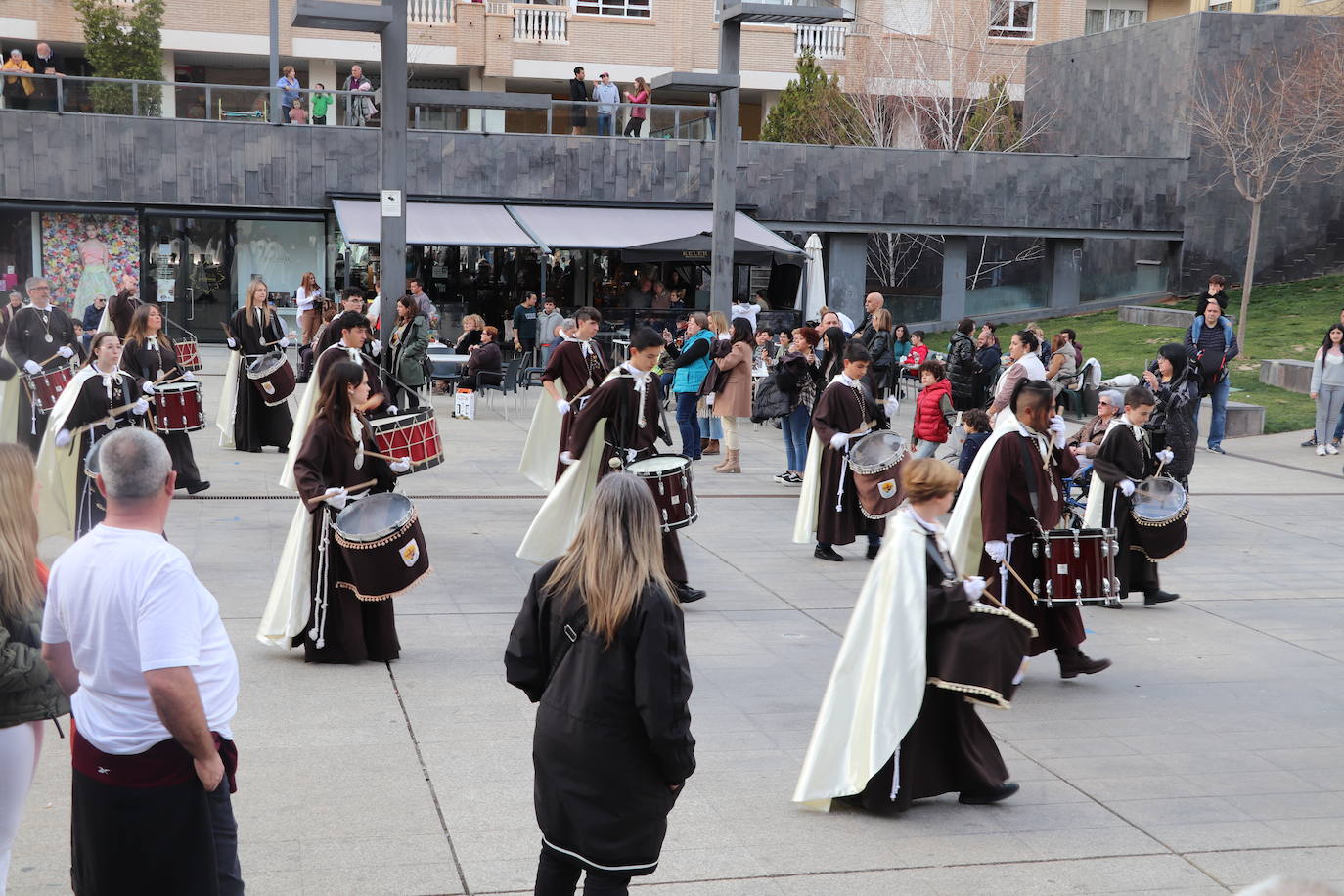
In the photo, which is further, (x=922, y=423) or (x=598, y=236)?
(x=598, y=236)

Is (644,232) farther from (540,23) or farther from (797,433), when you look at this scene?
(797,433)

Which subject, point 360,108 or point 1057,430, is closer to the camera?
point 1057,430

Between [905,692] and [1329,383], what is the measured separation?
13128 mm

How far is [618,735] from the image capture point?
3.92 meters

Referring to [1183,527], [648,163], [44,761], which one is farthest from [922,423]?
[648,163]

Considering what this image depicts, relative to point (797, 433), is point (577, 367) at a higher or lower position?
higher

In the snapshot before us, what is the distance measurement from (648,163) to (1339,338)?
1571 cm

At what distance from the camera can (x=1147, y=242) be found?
108 feet

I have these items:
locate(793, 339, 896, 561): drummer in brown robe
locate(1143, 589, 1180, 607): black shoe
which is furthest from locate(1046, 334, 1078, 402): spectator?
locate(1143, 589, 1180, 607): black shoe

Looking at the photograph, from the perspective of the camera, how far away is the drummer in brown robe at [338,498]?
24.0ft

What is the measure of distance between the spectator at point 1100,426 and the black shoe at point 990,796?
14.0ft

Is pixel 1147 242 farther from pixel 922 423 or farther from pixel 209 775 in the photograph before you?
pixel 209 775

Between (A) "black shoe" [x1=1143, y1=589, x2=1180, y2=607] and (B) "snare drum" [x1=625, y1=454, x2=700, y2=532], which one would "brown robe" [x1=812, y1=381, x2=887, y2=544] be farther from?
(B) "snare drum" [x1=625, y1=454, x2=700, y2=532]

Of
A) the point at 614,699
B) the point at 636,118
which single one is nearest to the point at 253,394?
the point at 614,699
